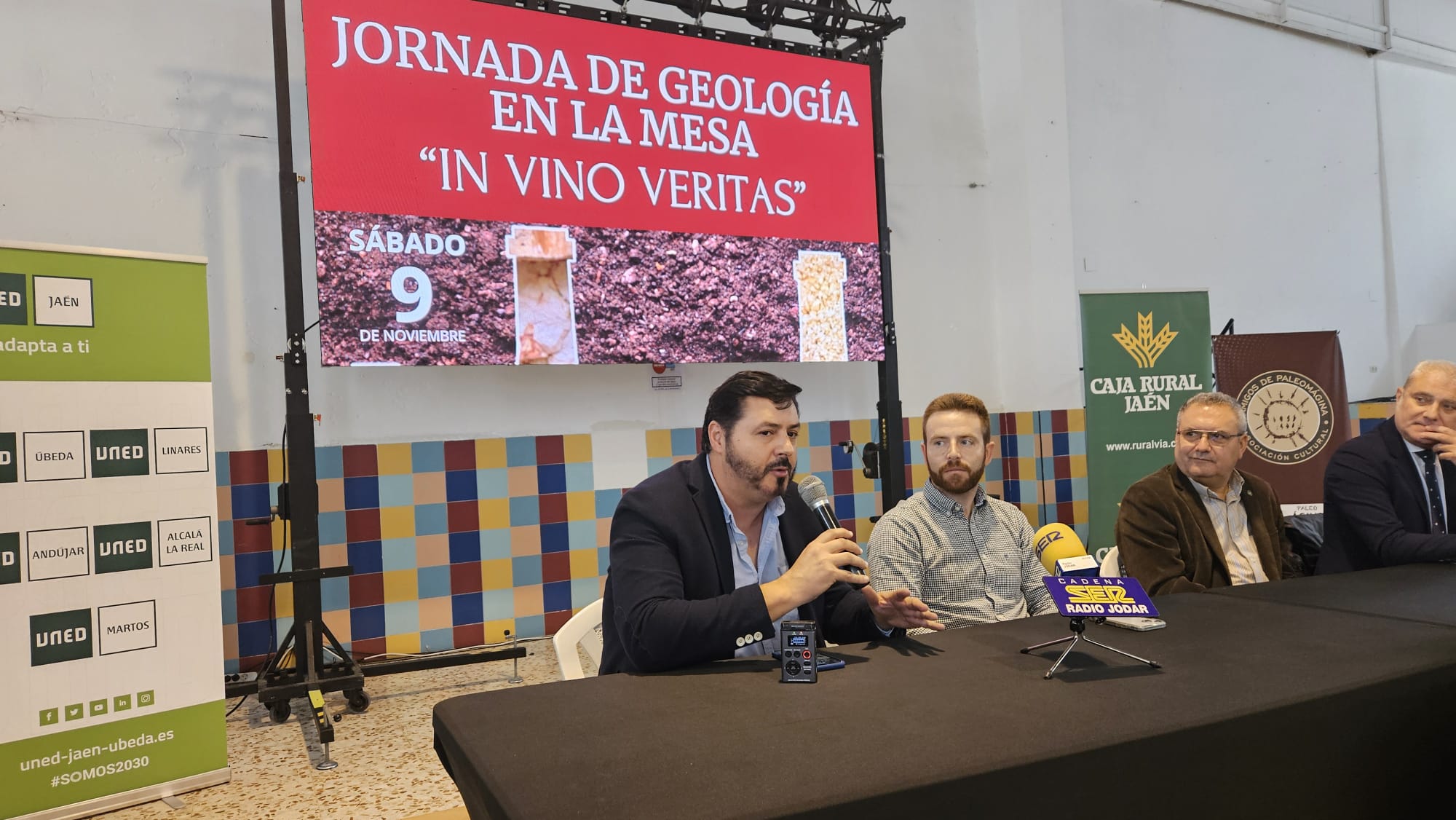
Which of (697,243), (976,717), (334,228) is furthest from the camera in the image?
(697,243)

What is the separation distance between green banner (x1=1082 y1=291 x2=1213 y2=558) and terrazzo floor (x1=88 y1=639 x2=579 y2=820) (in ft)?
9.19

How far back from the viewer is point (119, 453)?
247 cm

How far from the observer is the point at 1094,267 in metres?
5.29

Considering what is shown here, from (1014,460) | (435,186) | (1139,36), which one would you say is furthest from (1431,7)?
(435,186)

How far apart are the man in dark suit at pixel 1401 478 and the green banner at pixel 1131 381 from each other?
1826 mm

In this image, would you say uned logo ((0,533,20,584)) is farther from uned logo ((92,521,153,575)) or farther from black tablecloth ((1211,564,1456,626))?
black tablecloth ((1211,564,1456,626))

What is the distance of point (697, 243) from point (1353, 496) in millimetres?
2631

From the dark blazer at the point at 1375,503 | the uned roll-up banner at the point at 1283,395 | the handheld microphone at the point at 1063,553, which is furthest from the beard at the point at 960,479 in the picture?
the uned roll-up banner at the point at 1283,395

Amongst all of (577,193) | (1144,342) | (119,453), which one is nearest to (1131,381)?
(1144,342)

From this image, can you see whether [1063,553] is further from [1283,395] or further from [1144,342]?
[1283,395]

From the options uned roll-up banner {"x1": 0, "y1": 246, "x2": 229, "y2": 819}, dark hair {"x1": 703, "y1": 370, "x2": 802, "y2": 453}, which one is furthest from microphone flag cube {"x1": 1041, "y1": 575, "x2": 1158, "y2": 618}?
uned roll-up banner {"x1": 0, "y1": 246, "x2": 229, "y2": 819}

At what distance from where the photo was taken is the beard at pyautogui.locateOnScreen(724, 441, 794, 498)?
1.80 metres

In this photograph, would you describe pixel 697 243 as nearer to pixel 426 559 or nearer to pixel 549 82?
pixel 549 82

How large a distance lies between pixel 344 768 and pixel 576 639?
3.62ft
